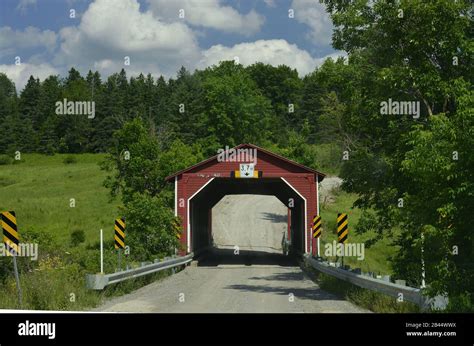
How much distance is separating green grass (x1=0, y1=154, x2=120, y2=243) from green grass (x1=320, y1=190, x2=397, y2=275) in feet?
49.6

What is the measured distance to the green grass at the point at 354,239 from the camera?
3145 centimetres

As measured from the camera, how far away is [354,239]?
4116cm

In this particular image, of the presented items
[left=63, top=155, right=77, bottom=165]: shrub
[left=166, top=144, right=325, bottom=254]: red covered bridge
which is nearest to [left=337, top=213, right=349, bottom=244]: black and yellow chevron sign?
[left=166, top=144, right=325, bottom=254]: red covered bridge

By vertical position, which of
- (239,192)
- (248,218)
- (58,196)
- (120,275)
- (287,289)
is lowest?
(287,289)

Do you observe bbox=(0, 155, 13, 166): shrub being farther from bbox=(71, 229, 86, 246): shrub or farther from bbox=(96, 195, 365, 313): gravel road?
bbox=(96, 195, 365, 313): gravel road

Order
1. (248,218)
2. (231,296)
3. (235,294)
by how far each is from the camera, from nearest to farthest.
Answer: (231,296) → (235,294) → (248,218)

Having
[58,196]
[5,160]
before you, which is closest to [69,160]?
[5,160]

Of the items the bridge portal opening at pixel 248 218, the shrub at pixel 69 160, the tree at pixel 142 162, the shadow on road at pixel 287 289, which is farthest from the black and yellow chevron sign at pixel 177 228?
the shrub at pixel 69 160

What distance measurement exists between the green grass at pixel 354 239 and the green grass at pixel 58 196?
1513 centimetres

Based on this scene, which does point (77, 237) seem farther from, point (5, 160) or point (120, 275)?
point (5, 160)

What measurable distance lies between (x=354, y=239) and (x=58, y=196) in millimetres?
32246

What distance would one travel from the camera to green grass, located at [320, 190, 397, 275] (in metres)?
31.5
